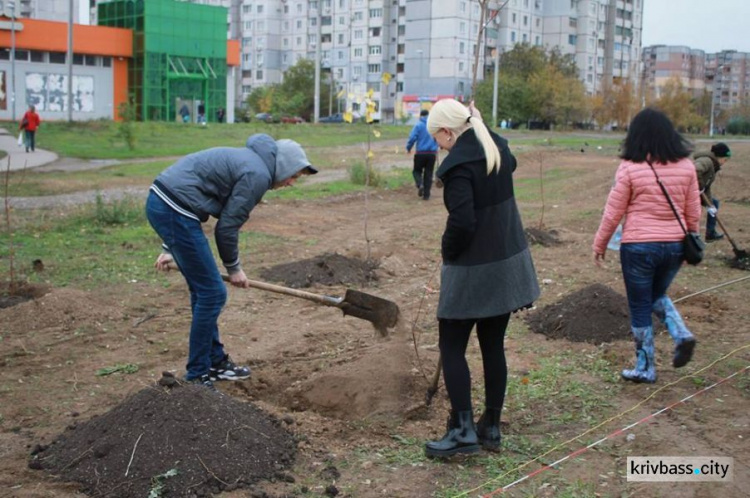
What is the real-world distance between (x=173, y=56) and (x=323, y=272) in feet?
162

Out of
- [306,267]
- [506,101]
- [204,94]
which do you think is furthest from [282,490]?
[506,101]

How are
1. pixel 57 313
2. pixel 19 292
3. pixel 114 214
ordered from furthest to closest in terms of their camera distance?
pixel 114 214, pixel 19 292, pixel 57 313

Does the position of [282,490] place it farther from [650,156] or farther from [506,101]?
[506,101]

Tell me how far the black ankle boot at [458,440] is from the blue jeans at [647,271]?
1.81 metres

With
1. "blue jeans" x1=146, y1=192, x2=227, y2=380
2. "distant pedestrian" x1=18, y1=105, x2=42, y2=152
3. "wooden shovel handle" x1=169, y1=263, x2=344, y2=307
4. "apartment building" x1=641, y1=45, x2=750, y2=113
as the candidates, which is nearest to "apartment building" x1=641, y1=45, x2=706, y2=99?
"apartment building" x1=641, y1=45, x2=750, y2=113

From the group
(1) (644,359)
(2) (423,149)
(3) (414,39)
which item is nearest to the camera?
(1) (644,359)

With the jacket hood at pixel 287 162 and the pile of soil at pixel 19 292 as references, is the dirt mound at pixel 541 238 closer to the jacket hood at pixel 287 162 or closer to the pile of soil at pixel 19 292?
the pile of soil at pixel 19 292

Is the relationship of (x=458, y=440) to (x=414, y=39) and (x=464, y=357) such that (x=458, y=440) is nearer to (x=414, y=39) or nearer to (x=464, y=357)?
(x=464, y=357)

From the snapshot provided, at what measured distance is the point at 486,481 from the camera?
3.94m

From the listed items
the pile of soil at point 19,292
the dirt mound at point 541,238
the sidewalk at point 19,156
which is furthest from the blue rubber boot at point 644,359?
the sidewalk at point 19,156

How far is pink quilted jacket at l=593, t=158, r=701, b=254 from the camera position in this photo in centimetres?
522

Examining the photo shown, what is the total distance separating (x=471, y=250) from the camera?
13.3ft

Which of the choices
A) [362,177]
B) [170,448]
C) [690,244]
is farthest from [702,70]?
[170,448]

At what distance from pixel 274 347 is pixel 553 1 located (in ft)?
320
